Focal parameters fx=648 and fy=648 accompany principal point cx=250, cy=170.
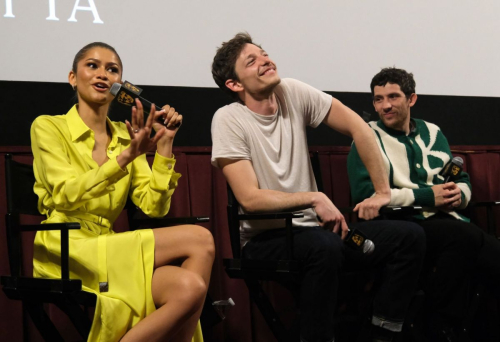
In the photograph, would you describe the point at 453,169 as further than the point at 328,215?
Yes

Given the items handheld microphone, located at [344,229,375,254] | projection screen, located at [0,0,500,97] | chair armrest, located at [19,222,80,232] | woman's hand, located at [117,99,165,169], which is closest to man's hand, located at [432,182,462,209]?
handheld microphone, located at [344,229,375,254]

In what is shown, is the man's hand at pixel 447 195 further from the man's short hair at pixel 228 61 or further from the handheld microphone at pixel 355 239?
the man's short hair at pixel 228 61

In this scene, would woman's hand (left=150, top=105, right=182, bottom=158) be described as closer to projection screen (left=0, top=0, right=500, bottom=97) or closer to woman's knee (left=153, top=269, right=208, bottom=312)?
woman's knee (left=153, top=269, right=208, bottom=312)

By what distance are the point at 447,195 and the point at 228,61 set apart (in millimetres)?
1069

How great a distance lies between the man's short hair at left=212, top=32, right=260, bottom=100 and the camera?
253cm

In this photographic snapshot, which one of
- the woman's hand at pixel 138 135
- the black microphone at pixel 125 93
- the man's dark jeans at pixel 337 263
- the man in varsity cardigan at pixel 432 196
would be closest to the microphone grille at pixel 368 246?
the man's dark jeans at pixel 337 263

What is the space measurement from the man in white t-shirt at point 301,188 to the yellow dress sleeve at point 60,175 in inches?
19.3

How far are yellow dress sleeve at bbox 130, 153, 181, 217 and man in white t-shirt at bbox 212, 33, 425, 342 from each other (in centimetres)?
21

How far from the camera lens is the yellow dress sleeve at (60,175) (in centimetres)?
196

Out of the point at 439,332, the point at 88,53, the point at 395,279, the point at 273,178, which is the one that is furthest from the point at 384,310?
the point at 88,53

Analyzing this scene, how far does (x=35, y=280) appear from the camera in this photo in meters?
1.95

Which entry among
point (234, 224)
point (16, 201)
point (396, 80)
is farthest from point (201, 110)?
point (16, 201)

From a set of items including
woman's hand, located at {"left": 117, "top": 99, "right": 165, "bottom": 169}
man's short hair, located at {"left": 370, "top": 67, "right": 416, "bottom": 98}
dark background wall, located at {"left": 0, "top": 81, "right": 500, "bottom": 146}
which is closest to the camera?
woman's hand, located at {"left": 117, "top": 99, "right": 165, "bottom": 169}

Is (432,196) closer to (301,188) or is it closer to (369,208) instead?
(369,208)
